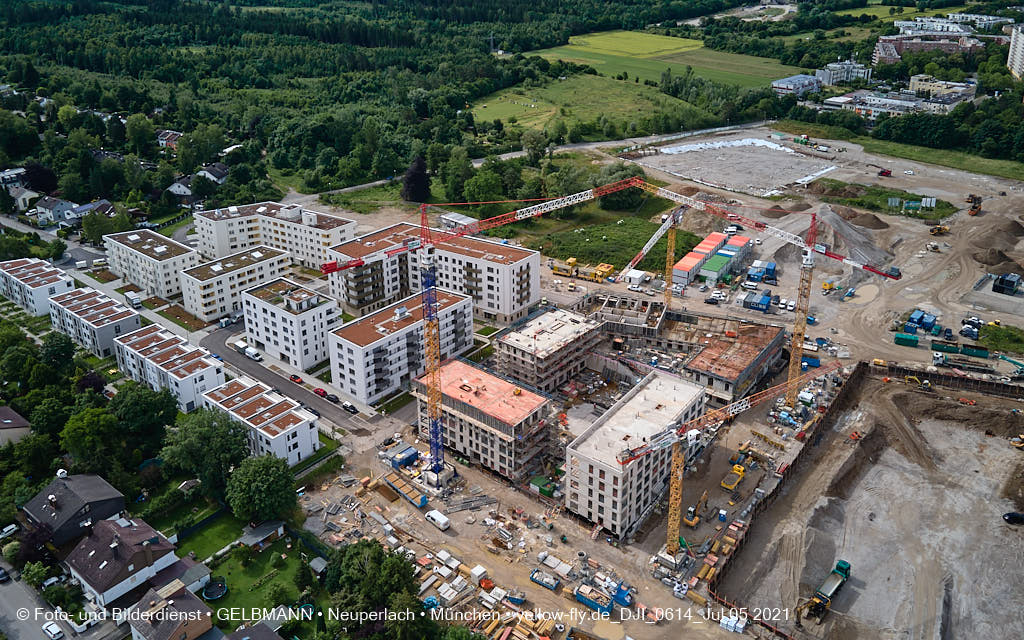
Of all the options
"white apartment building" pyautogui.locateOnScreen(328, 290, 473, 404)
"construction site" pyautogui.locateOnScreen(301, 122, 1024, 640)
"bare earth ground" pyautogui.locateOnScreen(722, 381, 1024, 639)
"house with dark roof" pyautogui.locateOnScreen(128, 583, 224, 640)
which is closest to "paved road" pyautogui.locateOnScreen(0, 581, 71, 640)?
"house with dark roof" pyautogui.locateOnScreen(128, 583, 224, 640)

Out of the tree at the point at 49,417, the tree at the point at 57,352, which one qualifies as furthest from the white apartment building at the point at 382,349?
the tree at the point at 57,352

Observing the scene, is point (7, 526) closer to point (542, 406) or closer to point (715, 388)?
point (542, 406)

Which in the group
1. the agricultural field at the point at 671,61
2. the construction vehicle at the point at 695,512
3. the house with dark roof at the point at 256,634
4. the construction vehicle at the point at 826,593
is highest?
the agricultural field at the point at 671,61

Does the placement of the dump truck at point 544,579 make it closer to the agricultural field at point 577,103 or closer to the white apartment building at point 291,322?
the white apartment building at point 291,322

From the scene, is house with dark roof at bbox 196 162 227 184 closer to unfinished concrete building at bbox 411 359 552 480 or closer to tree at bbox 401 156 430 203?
tree at bbox 401 156 430 203

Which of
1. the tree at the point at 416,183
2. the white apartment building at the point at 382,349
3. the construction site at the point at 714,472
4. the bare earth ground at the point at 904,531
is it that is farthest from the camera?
the tree at the point at 416,183

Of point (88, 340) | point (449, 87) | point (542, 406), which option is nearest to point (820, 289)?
point (542, 406)
